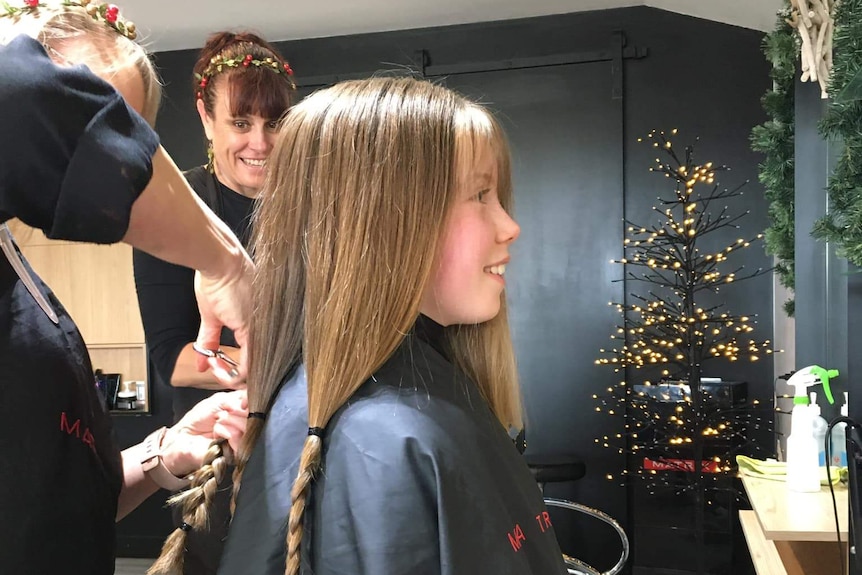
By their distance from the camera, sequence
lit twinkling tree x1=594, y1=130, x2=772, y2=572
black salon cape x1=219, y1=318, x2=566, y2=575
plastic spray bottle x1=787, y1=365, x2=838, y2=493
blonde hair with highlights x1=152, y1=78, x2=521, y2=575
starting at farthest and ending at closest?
1. lit twinkling tree x1=594, y1=130, x2=772, y2=572
2. plastic spray bottle x1=787, y1=365, x2=838, y2=493
3. blonde hair with highlights x1=152, y1=78, x2=521, y2=575
4. black salon cape x1=219, y1=318, x2=566, y2=575

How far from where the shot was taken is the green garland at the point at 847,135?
1323 millimetres

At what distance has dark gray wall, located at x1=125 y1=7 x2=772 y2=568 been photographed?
364 centimetres

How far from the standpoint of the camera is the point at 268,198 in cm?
89

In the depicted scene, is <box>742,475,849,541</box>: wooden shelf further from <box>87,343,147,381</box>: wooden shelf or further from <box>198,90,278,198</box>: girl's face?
<box>87,343,147,381</box>: wooden shelf

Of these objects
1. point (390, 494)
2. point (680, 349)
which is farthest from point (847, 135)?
point (680, 349)

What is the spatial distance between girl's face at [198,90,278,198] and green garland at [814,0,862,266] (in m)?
1.10

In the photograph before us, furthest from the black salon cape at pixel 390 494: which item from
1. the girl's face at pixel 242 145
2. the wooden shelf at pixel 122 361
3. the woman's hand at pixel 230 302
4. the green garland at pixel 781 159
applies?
the wooden shelf at pixel 122 361

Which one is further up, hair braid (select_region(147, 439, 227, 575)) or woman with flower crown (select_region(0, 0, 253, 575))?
woman with flower crown (select_region(0, 0, 253, 575))

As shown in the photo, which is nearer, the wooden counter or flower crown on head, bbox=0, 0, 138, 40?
flower crown on head, bbox=0, 0, 138, 40

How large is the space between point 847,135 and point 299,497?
1.34m

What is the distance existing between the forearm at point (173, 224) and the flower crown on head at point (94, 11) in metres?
0.24

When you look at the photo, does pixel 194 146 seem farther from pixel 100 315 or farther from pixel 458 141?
pixel 458 141

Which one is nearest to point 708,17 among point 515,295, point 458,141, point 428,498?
point 515,295

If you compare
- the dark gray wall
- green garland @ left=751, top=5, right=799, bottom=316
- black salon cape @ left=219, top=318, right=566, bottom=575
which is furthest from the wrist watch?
the dark gray wall
